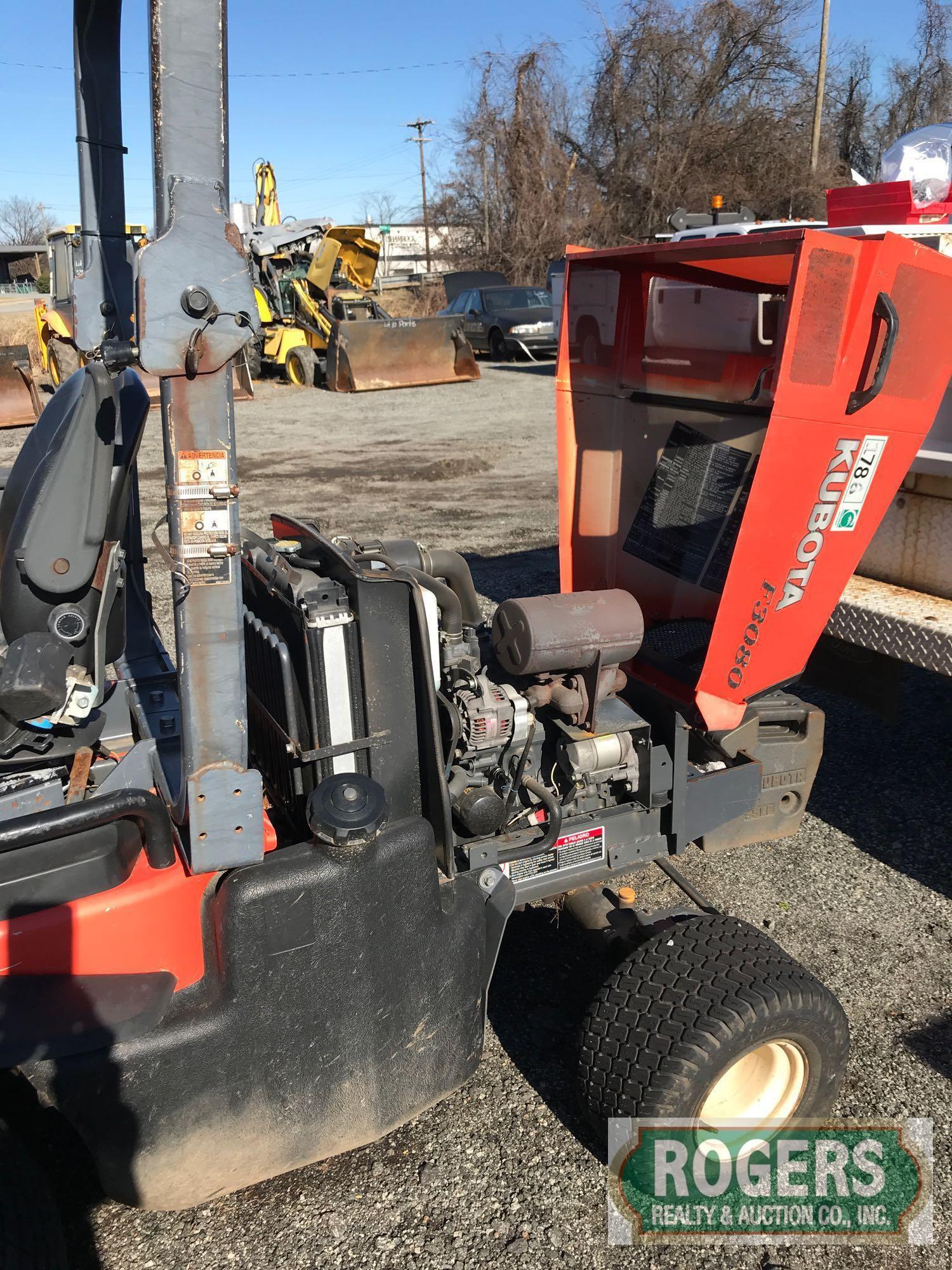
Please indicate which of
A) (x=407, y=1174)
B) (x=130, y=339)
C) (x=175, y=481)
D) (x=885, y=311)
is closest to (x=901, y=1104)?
(x=407, y=1174)

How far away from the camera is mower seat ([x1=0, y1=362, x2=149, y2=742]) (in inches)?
99.1

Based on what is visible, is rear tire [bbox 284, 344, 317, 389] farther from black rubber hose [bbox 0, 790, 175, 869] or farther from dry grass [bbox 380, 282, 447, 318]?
black rubber hose [bbox 0, 790, 175, 869]

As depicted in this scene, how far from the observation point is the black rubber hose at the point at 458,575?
2912mm

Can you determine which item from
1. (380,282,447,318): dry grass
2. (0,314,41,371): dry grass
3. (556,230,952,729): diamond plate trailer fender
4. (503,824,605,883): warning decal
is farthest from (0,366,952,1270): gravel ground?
(380,282,447,318): dry grass

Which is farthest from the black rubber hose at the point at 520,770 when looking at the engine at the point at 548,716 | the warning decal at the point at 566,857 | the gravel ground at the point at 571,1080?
the gravel ground at the point at 571,1080

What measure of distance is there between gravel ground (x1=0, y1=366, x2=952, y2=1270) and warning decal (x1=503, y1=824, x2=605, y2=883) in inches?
21.8

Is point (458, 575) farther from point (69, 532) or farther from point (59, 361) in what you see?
point (59, 361)

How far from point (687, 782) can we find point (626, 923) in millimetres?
461

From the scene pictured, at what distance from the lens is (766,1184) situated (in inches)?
101

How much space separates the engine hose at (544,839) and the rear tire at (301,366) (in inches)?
637

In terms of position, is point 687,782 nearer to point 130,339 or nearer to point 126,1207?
point 126,1207

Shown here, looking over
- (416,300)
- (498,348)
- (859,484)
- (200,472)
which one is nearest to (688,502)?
(859,484)

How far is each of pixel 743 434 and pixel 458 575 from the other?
117cm

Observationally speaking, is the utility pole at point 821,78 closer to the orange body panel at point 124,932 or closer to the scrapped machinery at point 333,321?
the scrapped machinery at point 333,321
